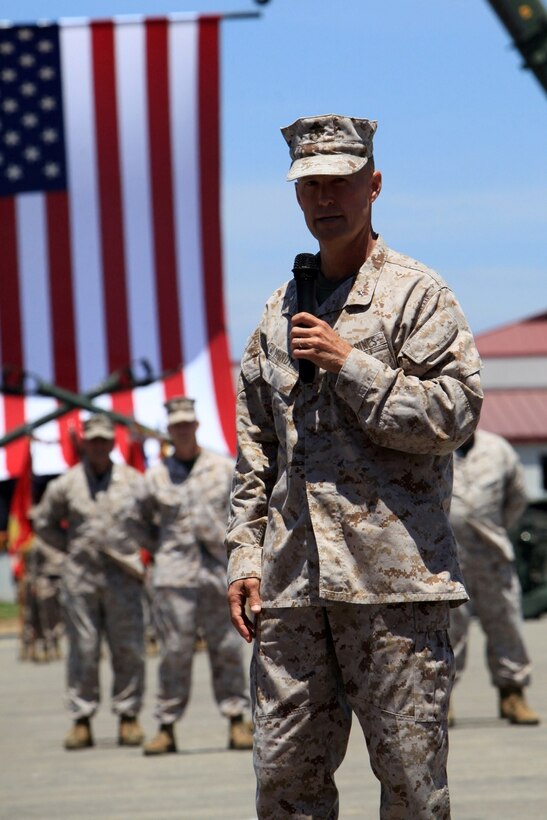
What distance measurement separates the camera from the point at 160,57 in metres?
25.9

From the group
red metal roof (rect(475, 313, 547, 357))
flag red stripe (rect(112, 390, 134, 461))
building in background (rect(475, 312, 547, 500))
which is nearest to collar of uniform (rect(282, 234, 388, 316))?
flag red stripe (rect(112, 390, 134, 461))

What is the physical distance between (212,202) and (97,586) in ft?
50.3

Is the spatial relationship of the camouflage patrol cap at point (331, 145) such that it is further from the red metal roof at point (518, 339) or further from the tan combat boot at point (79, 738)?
the red metal roof at point (518, 339)

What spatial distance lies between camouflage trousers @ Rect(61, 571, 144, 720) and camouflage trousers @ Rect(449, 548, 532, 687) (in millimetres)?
1956

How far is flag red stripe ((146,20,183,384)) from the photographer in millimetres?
25797

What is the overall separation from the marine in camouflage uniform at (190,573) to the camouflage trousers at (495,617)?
1.36m

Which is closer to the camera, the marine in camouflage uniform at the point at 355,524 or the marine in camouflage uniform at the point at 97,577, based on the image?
the marine in camouflage uniform at the point at 355,524

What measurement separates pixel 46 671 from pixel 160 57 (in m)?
10.2

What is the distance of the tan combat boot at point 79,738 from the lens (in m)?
11.0

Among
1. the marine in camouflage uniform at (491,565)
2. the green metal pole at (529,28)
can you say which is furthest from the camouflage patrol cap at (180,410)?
the green metal pole at (529,28)

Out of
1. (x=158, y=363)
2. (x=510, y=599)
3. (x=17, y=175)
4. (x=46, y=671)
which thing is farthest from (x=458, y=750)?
(x=17, y=175)

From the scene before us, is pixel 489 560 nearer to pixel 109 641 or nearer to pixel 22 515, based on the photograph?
pixel 109 641

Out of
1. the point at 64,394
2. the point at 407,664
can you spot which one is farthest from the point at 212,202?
the point at 407,664

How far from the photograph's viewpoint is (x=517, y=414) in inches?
2149
